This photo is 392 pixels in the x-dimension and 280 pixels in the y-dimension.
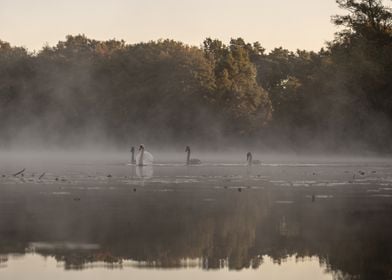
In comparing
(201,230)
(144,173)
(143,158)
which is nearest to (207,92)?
(143,158)

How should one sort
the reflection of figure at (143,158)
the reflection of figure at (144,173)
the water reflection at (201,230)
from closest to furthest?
the water reflection at (201,230), the reflection of figure at (144,173), the reflection of figure at (143,158)

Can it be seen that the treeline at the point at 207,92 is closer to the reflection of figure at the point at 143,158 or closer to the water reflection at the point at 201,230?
Result: the reflection of figure at the point at 143,158

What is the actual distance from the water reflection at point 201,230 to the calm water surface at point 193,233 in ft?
0.06

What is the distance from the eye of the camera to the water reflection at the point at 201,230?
48.7 ft

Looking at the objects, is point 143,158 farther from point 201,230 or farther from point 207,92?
point 207,92

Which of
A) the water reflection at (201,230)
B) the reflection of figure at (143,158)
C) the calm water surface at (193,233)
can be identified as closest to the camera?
the calm water surface at (193,233)

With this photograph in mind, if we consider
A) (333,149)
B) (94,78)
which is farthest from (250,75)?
(94,78)

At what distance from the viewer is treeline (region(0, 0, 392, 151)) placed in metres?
81.6

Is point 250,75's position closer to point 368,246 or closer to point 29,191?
point 29,191

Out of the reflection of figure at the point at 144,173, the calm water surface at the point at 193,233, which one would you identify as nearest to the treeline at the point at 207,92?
the reflection of figure at the point at 144,173

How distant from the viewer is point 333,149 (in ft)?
314

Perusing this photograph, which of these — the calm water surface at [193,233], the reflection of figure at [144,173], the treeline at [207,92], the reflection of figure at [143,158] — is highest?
the treeline at [207,92]

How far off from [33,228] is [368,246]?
676 cm

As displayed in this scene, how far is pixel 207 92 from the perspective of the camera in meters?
100
